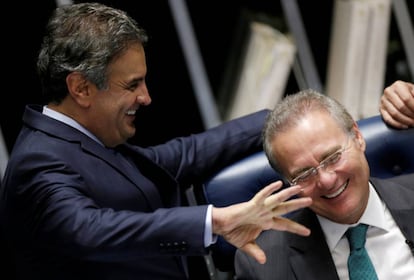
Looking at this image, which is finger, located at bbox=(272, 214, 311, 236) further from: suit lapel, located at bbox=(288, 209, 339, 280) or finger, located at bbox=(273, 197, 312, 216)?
suit lapel, located at bbox=(288, 209, 339, 280)

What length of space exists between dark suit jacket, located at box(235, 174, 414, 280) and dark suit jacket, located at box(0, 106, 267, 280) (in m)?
0.20

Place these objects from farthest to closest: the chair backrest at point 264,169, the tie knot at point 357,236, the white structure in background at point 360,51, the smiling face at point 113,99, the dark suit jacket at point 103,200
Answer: the white structure in background at point 360,51 < the chair backrest at point 264,169 < the smiling face at point 113,99 < the tie knot at point 357,236 < the dark suit jacket at point 103,200

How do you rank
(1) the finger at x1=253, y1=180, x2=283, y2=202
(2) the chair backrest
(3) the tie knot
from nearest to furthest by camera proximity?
1. (1) the finger at x1=253, y1=180, x2=283, y2=202
2. (3) the tie knot
3. (2) the chair backrest

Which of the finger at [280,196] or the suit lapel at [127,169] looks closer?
the finger at [280,196]

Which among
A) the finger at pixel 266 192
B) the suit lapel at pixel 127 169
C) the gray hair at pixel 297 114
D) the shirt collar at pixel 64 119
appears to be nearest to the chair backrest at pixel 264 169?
the suit lapel at pixel 127 169

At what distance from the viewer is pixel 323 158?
66.2 inches

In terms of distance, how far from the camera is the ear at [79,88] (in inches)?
72.3

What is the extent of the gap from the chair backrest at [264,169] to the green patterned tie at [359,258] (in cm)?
29

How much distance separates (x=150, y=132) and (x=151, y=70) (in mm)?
230

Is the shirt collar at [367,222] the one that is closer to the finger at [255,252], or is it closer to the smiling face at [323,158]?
the smiling face at [323,158]

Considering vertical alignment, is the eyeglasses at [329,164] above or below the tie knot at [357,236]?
above

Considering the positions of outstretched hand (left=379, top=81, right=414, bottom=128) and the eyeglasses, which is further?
outstretched hand (left=379, top=81, right=414, bottom=128)

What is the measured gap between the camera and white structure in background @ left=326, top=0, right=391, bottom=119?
2500mm

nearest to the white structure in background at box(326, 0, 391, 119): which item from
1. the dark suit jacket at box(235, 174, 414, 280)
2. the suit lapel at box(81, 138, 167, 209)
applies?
the dark suit jacket at box(235, 174, 414, 280)
